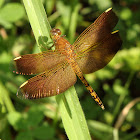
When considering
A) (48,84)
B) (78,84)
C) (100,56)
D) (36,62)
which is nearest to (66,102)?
(48,84)

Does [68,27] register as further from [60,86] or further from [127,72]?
[60,86]

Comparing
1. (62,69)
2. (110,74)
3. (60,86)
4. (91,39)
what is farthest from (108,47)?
(110,74)

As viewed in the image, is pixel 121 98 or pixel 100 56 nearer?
pixel 100 56

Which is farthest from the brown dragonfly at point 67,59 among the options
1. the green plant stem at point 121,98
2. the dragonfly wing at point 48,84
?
the green plant stem at point 121,98

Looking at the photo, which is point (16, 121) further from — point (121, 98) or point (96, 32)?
point (121, 98)

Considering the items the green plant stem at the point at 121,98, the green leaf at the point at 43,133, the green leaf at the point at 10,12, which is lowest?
the green plant stem at the point at 121,98

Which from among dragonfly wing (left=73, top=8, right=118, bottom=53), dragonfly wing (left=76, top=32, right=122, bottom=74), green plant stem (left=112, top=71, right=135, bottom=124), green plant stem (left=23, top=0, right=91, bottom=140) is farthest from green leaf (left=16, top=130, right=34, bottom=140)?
green plant stem (left=112, top=71, right=135, bottom=124)

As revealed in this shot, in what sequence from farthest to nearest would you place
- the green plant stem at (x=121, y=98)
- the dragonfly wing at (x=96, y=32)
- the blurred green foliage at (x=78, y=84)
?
the green plant stem at (x=121, y=98) < the blurred green foliage at (x=78, y=84) < the dragonfly wing at (x=96, y=32)

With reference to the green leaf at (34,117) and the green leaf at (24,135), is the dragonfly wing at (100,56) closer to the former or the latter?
the green leaf at (34,117)

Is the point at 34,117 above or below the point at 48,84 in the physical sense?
below
